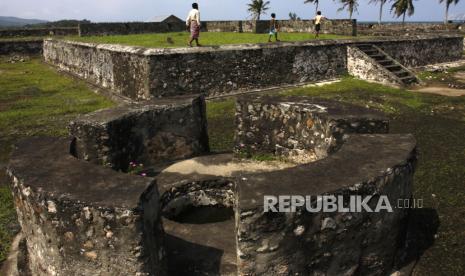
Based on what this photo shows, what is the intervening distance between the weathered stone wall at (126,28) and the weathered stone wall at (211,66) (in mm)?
7909

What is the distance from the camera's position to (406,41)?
1777cm

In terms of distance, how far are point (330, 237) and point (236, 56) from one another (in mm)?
9656

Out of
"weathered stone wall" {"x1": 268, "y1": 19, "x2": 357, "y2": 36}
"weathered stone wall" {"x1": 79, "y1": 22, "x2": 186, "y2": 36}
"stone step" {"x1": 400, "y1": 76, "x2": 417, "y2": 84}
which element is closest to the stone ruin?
"stone step" {"x1": 400, "y1": 76, "x2": 417, "y2": 84}

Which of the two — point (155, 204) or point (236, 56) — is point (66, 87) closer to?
point (236, 56)

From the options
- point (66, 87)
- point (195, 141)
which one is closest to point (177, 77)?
point (195, 141)

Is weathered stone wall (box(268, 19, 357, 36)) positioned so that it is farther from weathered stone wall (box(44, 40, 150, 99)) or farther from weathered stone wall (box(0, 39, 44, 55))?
weathered stone wall (box(0, 39, 44, 55))

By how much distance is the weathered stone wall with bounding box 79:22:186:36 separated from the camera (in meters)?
24.9

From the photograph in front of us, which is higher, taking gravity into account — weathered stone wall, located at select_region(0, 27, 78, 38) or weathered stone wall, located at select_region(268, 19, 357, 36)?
weathered stone wall, located at select_region(0, 27, 78, 38)

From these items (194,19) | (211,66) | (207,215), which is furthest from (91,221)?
(194,19)

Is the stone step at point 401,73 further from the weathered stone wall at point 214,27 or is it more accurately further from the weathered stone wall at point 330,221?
the weathered stone wall at point 330,221

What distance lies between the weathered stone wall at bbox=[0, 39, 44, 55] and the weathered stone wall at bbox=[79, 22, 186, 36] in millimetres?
3571

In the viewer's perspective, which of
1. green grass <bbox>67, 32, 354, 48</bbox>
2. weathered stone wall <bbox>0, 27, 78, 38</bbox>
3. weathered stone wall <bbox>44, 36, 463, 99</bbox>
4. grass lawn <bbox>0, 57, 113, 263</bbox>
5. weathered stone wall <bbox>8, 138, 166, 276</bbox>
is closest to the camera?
weathered stone wall <bbox>8, 138, 166, 276</bbox>

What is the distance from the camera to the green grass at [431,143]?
15.6 ft

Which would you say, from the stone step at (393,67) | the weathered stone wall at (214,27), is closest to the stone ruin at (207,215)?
the stone step at (393,67)
